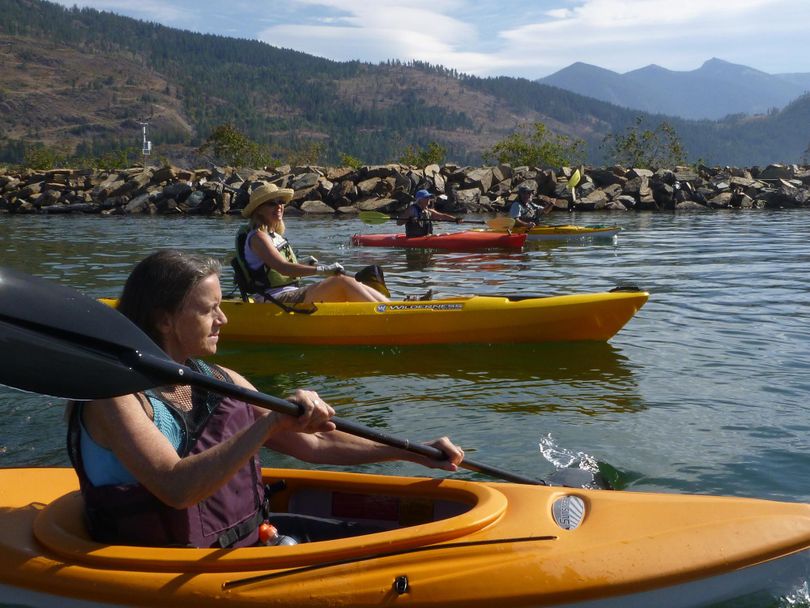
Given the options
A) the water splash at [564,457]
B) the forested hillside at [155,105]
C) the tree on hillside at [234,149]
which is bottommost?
the water splash at [564,457]

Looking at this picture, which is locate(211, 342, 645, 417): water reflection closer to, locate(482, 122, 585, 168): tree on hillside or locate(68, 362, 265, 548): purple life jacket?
locate(68, 362, 265, 548): purple life jacket

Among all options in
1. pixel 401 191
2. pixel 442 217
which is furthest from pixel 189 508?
pixel 401 191

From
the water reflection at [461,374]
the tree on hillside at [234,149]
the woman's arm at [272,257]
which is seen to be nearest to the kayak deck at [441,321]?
the water reflection at [461,374]

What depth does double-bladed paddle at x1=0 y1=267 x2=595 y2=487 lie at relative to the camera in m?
2.60

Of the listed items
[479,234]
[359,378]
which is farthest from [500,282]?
[359,378]

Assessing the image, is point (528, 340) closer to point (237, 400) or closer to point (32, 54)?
point (237, 400)

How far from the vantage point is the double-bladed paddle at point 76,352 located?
2604mm

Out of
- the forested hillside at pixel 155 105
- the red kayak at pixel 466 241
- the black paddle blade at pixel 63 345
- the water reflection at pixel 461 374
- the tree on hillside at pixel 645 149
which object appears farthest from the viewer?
the forested hillside at pixel 155 105

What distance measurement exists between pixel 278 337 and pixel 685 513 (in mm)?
5144

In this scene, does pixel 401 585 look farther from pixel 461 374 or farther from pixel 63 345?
pixel 461 374

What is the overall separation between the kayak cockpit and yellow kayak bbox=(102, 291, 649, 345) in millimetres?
4246

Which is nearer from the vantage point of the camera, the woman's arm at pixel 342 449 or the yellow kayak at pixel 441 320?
the woman's arm at pixel 342 449

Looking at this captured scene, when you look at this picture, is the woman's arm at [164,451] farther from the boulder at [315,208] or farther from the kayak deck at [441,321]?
the boulder at [315,208]

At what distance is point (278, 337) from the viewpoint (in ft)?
25.6
